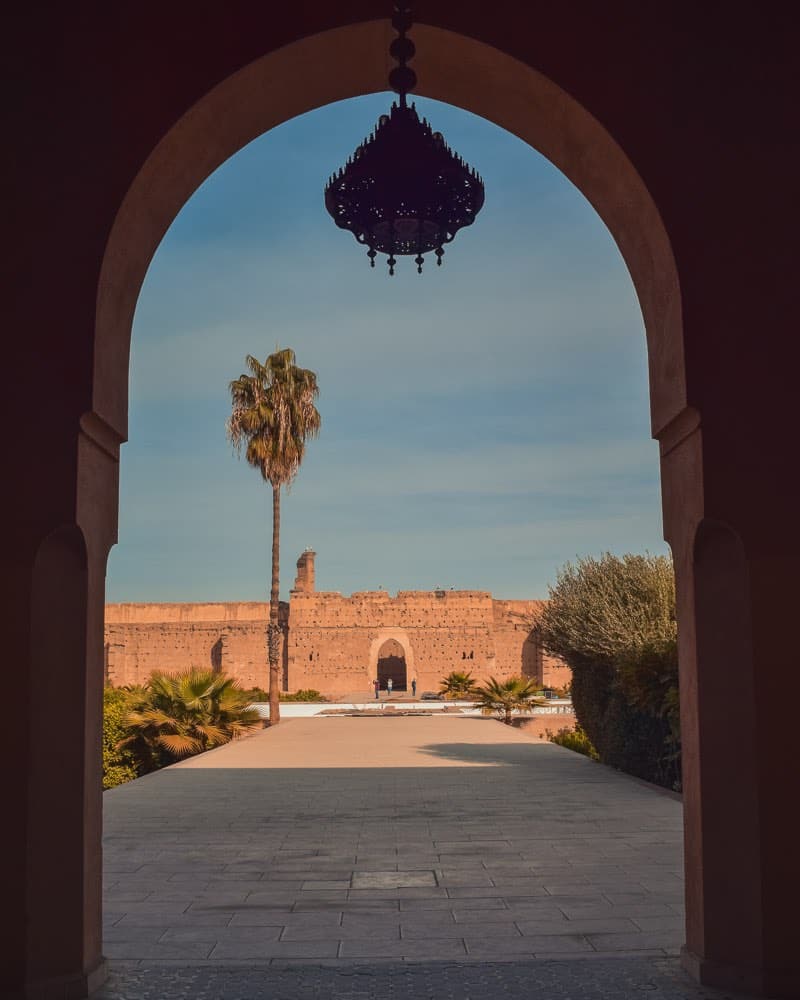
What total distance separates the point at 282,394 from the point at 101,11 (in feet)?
60.6

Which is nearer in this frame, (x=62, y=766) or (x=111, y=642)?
(x=62, y=766)

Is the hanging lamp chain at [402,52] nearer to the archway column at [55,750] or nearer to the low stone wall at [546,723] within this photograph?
the archway column at [55,750]

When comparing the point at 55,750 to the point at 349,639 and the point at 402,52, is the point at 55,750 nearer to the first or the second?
the point at 402,52

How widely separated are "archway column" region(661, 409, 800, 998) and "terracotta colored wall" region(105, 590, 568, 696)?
3818 cm

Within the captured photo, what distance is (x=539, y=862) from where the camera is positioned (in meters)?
6.75

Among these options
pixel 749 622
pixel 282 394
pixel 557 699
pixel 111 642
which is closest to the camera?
pixel 749 622

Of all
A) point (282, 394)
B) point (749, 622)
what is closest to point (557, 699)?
point (282, 394)

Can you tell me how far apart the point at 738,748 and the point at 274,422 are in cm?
1940

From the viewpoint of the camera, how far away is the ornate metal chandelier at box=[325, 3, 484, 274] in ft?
14.0

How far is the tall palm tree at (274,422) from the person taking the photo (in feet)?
74.5

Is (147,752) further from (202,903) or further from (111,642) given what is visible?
(111,642)

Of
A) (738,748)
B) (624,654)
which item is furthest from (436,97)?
(624,654)

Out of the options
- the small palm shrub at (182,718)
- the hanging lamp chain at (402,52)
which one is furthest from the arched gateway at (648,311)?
the small palm shrub at (182,718)

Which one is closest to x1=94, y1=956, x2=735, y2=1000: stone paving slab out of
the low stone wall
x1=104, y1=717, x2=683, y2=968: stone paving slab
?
x1=104, y1=717, x2=683, y2=968: stone paving slab
